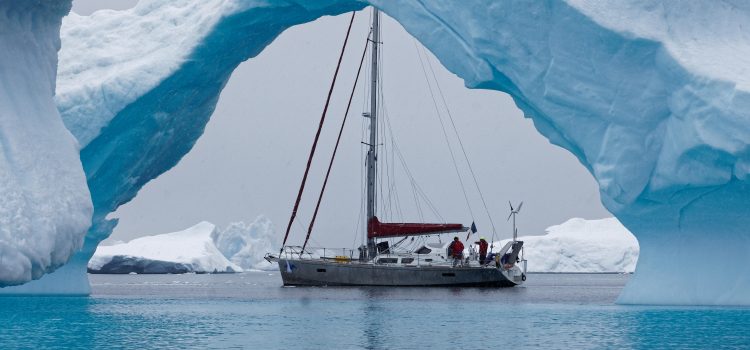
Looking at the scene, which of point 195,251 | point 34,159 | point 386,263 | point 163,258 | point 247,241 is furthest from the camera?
point 247,241

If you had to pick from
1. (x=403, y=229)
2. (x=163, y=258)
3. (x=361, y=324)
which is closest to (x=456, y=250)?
(x=403, y=229)

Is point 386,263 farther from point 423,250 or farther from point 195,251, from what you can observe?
point 195,251

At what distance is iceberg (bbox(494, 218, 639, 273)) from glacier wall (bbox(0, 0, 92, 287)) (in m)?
50.9

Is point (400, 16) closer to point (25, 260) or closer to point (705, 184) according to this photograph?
point (705, 184)

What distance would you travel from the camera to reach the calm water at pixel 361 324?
551 inches

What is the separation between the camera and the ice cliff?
16.9 m

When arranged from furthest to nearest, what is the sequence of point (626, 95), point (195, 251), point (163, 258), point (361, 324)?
point (195, 251)
point (163, 258)
point (626, 95)
point (361, 324)

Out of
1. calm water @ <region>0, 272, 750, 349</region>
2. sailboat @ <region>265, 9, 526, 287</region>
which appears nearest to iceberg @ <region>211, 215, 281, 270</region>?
sailboat @ <region>265, 9, 526, 287</region>

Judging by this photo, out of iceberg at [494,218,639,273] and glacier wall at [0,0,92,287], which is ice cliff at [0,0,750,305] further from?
iceberg at [494,218,639,273]

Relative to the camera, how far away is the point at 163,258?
187ft

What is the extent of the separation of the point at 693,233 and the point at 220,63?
9332 millimetres

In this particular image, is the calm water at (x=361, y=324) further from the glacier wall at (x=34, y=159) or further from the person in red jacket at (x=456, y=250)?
the person in red jacket at (x=456, y=250)

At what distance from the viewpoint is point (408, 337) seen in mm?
14758

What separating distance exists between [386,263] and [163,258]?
28138 millimetres
